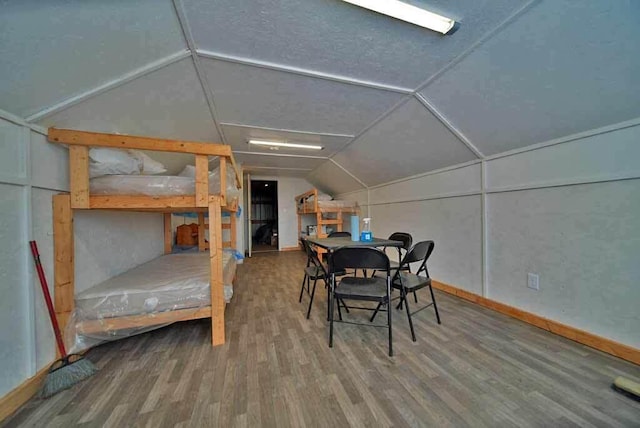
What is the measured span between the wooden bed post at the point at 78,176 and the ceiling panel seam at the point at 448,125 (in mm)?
2677

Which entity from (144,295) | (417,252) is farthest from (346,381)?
(144,295)

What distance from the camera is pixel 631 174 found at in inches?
58.0

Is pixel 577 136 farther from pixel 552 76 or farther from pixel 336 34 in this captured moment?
pixel 336 34

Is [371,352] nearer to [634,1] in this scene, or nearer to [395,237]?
[395,237]

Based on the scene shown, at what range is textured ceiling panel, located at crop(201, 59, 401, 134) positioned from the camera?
1825 millimetres

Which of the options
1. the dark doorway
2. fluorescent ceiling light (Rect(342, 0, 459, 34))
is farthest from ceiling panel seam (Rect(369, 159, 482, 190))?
the dark doorway

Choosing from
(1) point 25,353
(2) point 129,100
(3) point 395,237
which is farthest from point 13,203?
(3) point 395,237

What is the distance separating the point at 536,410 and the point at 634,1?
2073 millimetres

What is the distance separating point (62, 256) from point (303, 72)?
2180 mm

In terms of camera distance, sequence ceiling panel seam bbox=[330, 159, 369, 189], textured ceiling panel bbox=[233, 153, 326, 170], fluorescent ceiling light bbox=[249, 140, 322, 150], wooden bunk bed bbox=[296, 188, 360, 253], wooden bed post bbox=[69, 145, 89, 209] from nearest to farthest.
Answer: wooden bed post bbox=[69, 145, 89, 209]
fluorescent ceiling light bbox=[249, 140, 322, 150]
textured ceiling panel bbox=[233, 153, 326, 170]
ceiling panel seam bbox=[330, 159, 369, 189]
wooden bunk bed bbox=[296, 188, 360, 253]

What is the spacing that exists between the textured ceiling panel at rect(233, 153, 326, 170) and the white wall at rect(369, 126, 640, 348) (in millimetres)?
2674

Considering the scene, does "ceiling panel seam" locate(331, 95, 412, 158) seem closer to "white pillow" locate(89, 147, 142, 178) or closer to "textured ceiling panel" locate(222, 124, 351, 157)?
"textured ceiling panel" locate(222, 124, 351, 157)

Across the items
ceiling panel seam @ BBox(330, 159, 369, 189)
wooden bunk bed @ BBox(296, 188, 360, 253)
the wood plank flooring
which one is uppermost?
ceiling panel seam @ BBox(330, 159, 369, 189)

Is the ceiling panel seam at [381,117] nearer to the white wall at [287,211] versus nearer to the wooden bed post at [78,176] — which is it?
the wooden bed post at [78,176]
